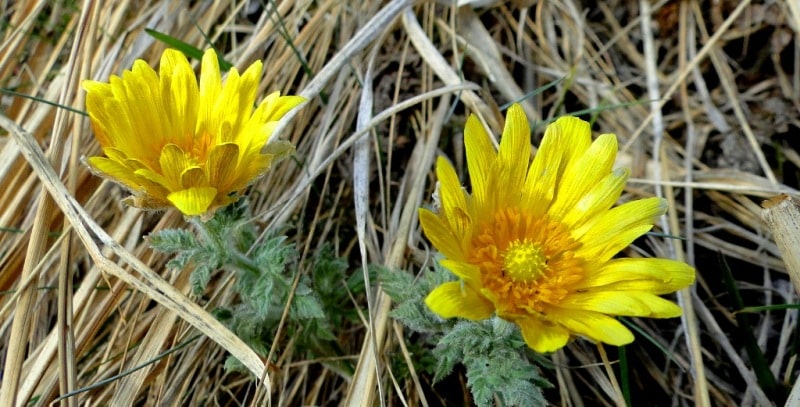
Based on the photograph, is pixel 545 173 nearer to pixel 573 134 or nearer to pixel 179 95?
pixel 573 134

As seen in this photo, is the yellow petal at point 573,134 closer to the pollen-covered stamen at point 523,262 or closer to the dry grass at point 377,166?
the pollen-covered stamen at point 523,262

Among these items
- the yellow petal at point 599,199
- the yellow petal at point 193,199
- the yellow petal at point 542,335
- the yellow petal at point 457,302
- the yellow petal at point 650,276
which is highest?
the yellow petal at point 193,199

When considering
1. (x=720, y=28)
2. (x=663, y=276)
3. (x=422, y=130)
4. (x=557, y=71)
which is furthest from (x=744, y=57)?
(x=663, y=276)

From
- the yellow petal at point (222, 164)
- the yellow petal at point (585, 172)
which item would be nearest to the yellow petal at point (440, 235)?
the yellow petal at point (585, 172)

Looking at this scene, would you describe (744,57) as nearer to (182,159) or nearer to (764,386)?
(764,386)

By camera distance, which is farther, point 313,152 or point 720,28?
point 720,28

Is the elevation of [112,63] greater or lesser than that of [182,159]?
greater
